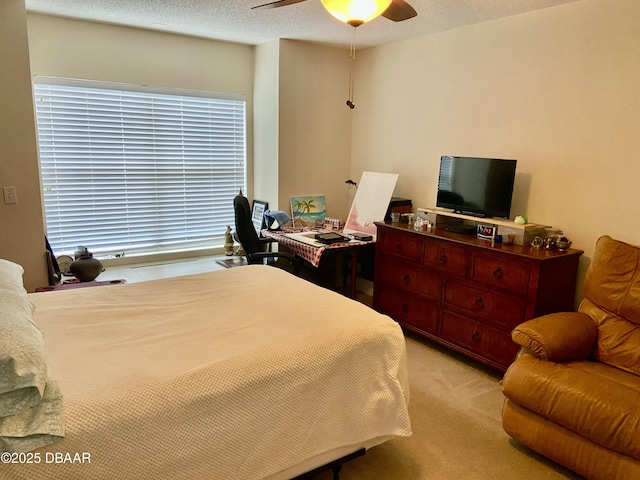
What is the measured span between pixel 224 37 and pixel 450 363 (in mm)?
3609

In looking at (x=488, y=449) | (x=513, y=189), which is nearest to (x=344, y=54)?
(x=513, y=189)

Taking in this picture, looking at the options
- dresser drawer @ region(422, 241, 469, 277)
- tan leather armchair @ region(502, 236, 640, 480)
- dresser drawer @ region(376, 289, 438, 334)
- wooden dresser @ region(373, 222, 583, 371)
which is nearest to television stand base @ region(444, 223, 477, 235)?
wooden dresser @ region(373, 222, 583, 371)

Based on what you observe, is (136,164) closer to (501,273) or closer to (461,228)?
(461,228)

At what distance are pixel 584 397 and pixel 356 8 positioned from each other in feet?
6.71

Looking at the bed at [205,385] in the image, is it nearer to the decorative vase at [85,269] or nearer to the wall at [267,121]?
the decorative vase at [85,269]

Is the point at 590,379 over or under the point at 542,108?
under

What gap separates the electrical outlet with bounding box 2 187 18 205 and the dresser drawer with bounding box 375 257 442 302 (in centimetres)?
278

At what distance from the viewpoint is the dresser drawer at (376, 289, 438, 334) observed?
3.46 m

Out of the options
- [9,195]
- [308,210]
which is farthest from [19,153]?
[308,210]

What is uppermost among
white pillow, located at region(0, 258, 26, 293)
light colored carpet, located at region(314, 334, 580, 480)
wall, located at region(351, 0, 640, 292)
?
wall, located at region(351, 0, 640, 292)

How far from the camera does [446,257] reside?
3279 millimetres

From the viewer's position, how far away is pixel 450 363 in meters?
3.28

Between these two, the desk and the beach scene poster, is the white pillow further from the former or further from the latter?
the beach scene poster

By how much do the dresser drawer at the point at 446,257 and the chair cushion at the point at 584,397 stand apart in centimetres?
93
